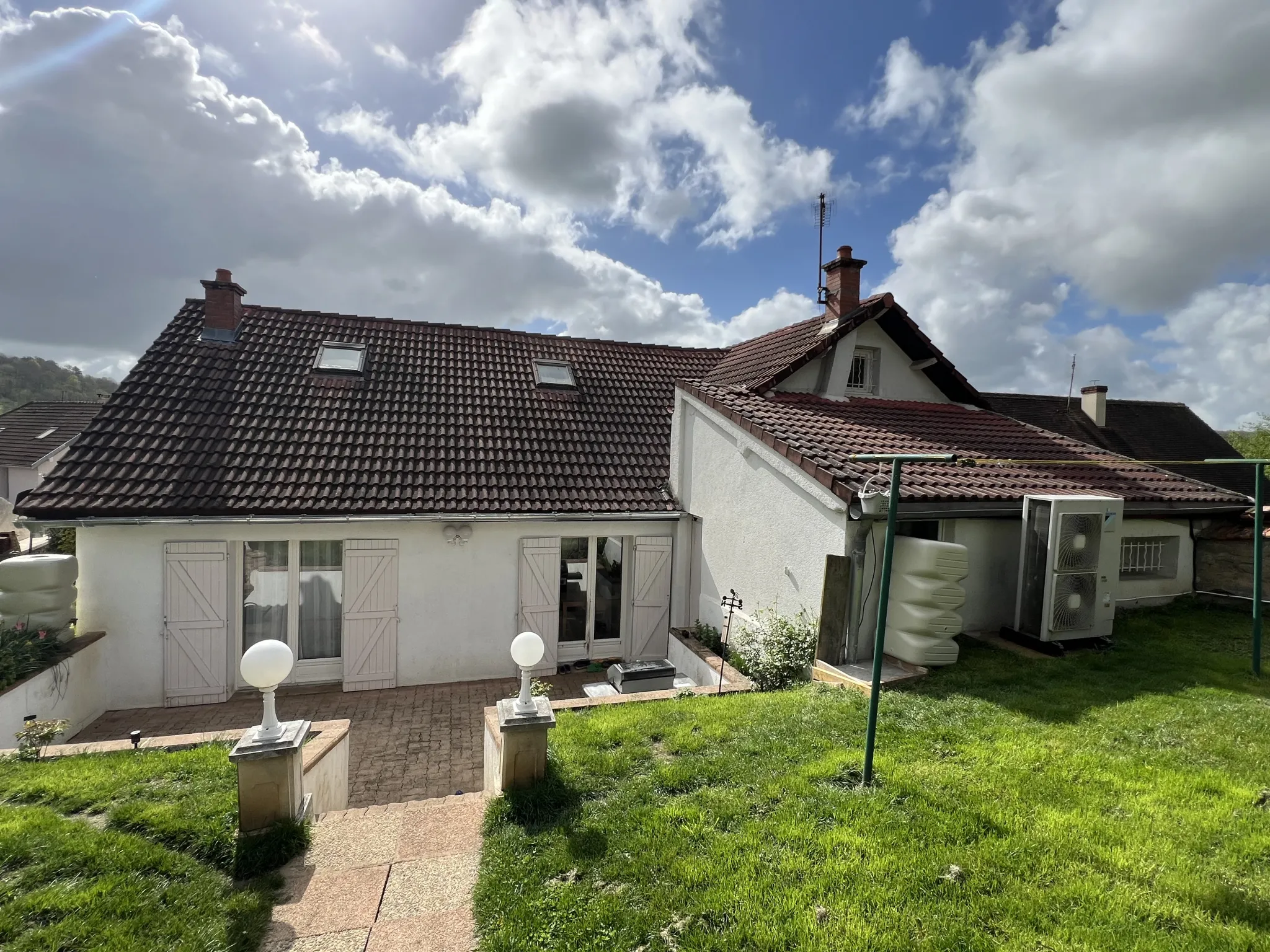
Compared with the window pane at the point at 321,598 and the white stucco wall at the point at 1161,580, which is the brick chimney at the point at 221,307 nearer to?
the window pane at the point at 321,598

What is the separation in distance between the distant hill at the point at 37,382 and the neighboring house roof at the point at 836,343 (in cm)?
6556

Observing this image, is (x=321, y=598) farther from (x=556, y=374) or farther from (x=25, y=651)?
(x=556, y=374)

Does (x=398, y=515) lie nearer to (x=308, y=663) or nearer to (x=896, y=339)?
(x=308, y=663)

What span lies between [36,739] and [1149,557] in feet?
47.2

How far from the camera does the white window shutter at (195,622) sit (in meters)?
7.85

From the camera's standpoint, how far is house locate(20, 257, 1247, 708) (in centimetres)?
770

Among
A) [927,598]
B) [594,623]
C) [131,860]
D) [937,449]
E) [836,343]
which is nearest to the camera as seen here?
[131,860]

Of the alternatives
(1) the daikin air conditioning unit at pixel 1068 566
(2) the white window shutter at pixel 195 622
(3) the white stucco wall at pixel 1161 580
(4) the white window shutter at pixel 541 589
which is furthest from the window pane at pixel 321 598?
(3) the white stucco wall at pixel 1161 580

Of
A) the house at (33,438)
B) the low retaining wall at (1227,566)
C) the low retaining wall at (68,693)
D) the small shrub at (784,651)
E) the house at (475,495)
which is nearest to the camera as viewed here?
the low retaining wall at (68,693)

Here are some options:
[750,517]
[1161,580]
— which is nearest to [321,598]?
[750,517]

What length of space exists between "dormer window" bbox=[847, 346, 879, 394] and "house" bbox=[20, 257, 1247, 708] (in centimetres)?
7

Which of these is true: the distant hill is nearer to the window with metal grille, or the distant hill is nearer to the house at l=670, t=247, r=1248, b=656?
A: the house at l=670, t=247, r=1248, b=656

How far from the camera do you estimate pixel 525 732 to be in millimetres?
4203

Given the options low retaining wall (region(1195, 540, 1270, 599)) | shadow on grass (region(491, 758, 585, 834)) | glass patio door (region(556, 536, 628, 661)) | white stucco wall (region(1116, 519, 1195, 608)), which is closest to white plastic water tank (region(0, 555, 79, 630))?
glass patio door (region(556, 536, 628, 661))
